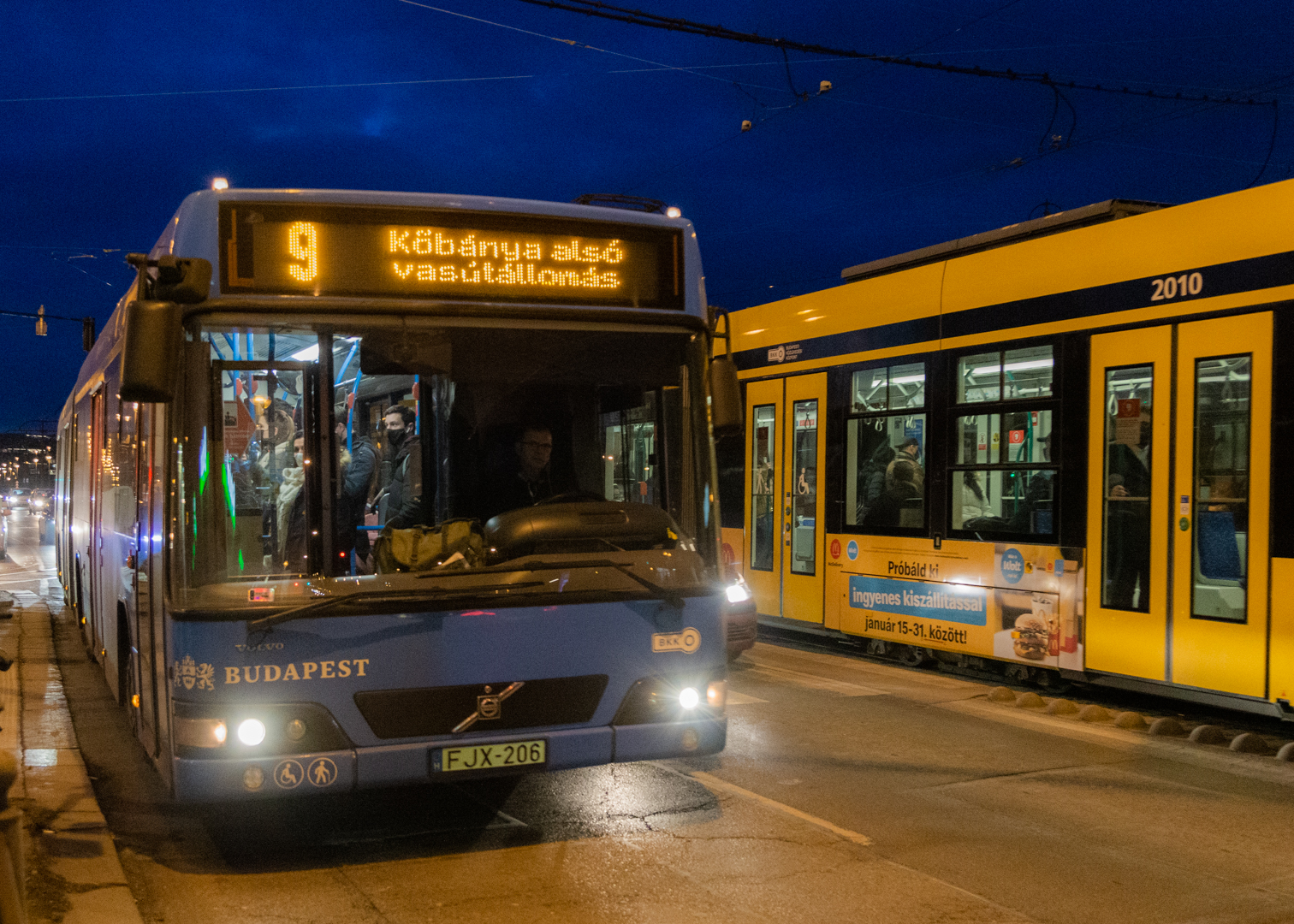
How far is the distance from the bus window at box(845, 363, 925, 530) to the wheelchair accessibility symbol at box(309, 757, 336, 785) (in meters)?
6.70

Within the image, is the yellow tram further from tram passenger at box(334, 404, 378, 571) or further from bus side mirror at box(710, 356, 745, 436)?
tram passenger at box(334, 404, 378, 571)

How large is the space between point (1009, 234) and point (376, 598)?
7.22 metres

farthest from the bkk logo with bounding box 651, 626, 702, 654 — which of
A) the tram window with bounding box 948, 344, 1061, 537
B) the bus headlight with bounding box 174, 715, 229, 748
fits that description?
the tram window with bounding box 948, 344, 1061, 537

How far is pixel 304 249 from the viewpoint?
5105 millimetres

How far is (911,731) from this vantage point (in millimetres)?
8031

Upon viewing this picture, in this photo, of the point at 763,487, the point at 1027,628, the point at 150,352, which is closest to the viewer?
the point at 150,352

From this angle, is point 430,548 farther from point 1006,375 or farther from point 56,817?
point 1006,375

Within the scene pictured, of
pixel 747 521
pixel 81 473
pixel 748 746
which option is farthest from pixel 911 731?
pixel 81 473

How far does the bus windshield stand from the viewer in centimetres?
484

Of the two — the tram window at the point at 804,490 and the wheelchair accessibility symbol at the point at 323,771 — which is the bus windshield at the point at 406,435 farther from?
the tram window at the point at 804,490

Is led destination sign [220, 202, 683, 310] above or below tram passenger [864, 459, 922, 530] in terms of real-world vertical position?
above

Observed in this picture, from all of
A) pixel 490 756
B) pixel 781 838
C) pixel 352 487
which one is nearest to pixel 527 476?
pixel 352 487

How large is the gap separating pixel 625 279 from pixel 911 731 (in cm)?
409

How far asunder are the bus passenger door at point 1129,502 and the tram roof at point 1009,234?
1232 millimetres
